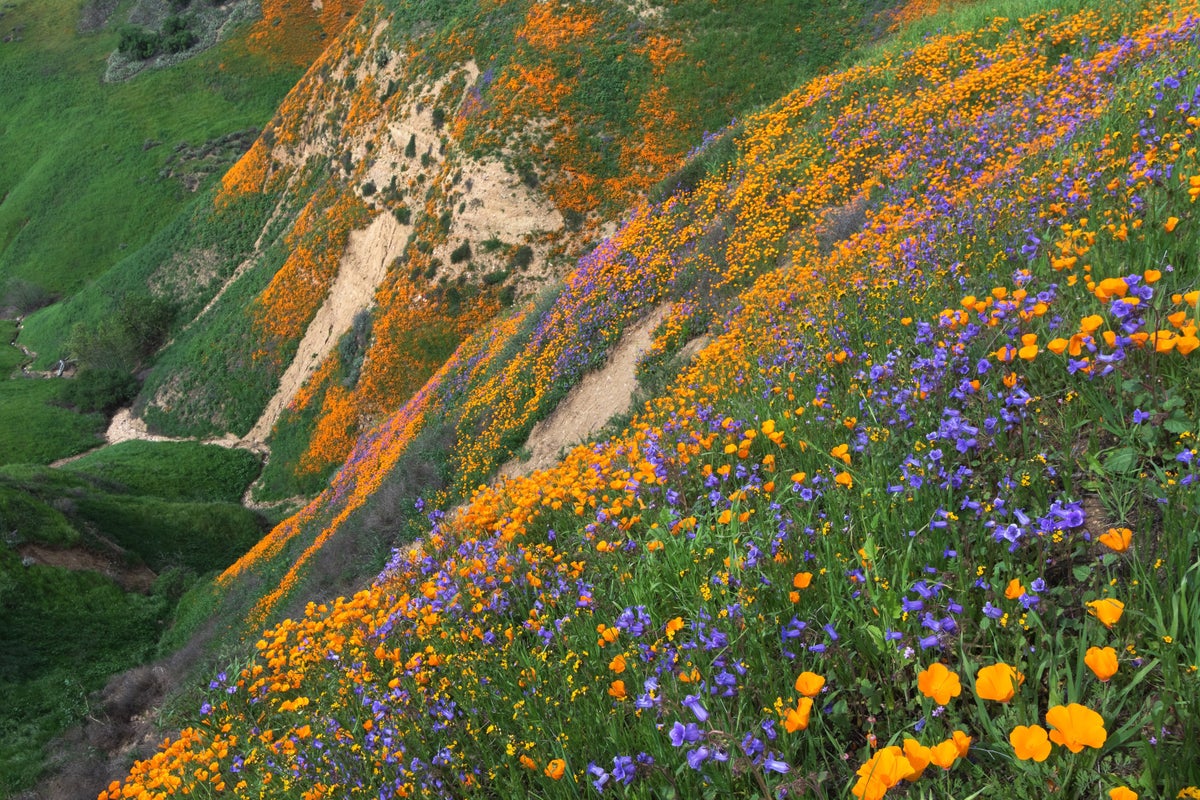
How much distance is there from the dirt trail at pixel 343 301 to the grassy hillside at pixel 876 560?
2880 cm

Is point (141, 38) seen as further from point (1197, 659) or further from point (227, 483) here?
point (1197, 659)

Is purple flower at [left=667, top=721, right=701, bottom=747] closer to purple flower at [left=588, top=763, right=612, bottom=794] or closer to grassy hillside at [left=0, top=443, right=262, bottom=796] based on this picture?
purple flower at [left=588, top=763, right=612, bottom=794]

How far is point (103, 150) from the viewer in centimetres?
7106

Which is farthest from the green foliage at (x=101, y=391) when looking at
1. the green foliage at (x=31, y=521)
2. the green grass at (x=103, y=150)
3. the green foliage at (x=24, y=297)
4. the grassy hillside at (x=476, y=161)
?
the green foliage at (x=31, y=521)

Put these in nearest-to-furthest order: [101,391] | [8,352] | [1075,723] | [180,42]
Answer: [1075,723] < [101,391] < [8,352] < [180,42]

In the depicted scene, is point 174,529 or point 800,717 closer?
point 800,717

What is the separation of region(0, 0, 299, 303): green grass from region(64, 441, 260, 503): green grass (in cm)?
3789

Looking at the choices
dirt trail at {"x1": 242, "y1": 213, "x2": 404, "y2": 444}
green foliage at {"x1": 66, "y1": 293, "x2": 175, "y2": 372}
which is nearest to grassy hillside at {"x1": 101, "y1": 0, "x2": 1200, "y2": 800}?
→ dirt trail at {"x1": 242, "y1": 213, "x2": 404, "y2": 444}

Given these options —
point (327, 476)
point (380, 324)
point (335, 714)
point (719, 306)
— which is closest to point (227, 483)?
point (327, 476)

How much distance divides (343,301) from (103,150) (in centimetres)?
5645

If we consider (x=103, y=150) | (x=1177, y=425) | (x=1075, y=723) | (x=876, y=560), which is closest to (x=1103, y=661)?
(x=1075, y=723)

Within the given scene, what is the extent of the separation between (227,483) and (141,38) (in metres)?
73.3

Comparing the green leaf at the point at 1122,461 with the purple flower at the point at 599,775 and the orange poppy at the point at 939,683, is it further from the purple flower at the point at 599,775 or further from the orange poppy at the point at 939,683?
the purple flower at the point at 599,775

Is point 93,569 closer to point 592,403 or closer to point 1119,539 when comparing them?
point 592,403
